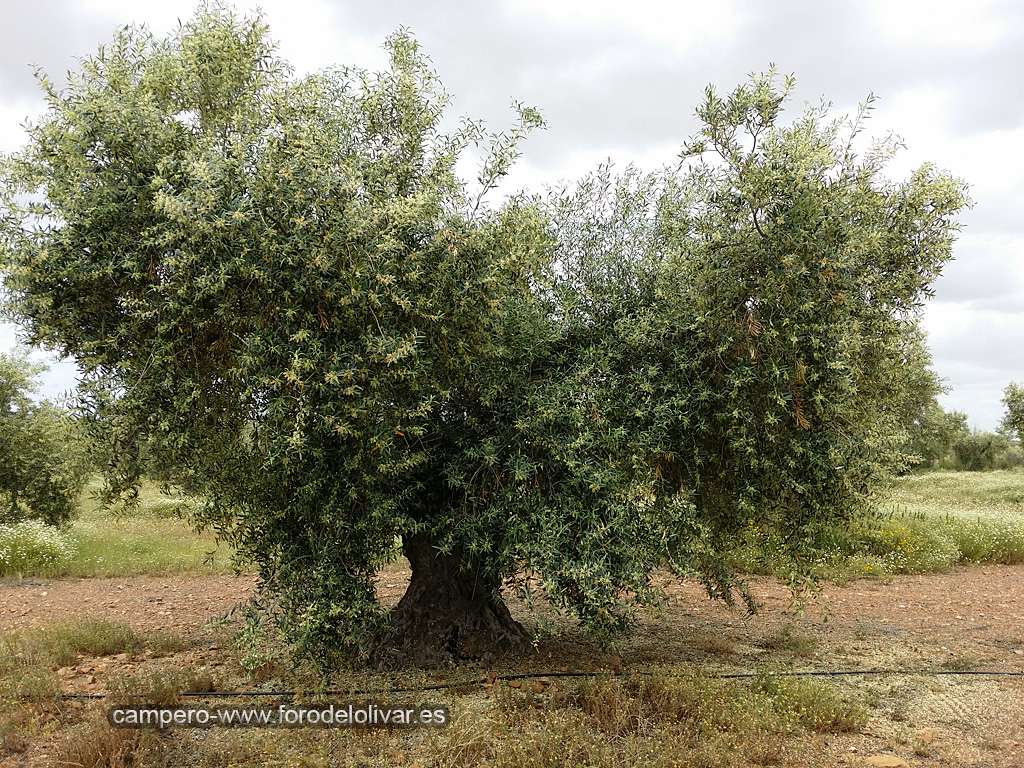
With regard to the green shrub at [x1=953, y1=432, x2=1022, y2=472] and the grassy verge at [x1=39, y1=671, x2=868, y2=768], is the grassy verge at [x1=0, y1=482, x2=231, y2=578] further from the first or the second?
the green shrub at [x1=953, y1=432, x2=1022, y2=472]

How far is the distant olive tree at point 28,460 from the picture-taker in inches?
809

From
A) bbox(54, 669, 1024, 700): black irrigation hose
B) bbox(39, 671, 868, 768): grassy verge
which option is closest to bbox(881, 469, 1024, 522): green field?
bbox(54, 669, 1024, 700): black irrigation hose

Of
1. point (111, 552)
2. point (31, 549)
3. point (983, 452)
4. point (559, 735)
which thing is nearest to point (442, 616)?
point (559, 735)

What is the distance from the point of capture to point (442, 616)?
1131 cm

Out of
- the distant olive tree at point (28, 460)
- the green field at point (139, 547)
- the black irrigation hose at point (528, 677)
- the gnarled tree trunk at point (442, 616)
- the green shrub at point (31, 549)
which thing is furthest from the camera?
the distant olive tree at point (28, 460)

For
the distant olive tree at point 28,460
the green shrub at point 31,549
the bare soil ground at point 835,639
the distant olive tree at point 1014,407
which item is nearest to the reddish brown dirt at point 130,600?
the bare soil ground at point 835,639

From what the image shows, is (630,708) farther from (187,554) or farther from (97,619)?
(187,554)

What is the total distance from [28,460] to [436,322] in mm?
17397

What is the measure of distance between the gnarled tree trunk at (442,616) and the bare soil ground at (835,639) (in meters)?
0.53

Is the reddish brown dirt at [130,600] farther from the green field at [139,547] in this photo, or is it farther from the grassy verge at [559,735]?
the grassy verge at [559,735]

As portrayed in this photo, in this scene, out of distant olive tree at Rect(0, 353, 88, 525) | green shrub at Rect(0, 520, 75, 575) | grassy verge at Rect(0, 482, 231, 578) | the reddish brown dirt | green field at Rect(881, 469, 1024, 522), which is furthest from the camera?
green field at Rect(881, 469, 1024, 522)

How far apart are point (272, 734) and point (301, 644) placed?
985 millimetres

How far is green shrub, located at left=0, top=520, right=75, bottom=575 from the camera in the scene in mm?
18797

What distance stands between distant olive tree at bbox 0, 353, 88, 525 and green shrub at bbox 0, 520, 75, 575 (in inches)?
41.8
